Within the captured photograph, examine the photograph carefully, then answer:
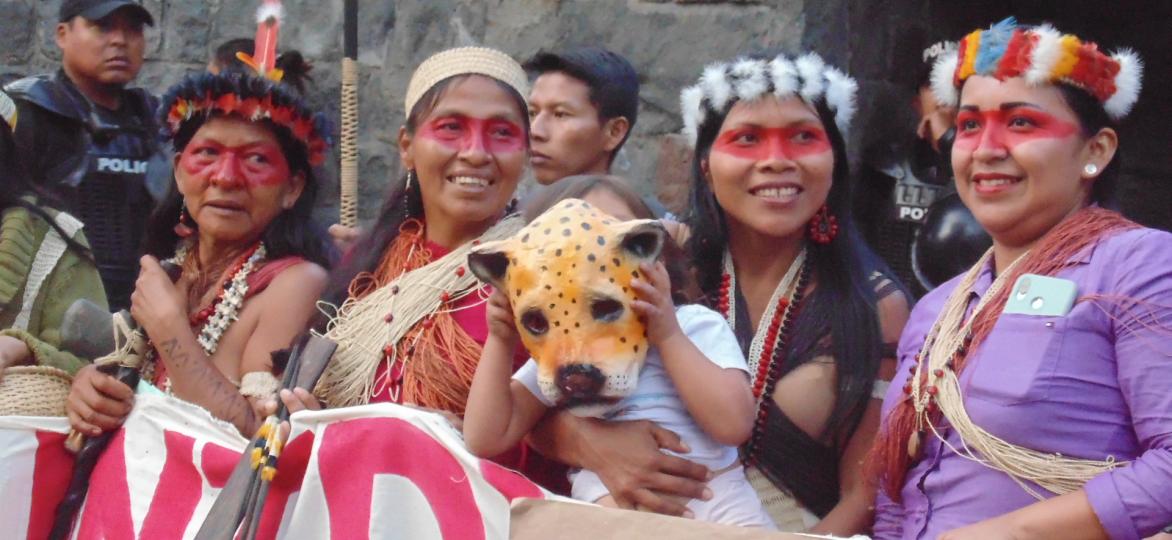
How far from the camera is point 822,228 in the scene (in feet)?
11.3

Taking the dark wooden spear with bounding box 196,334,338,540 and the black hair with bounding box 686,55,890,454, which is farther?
the black hair with bounding box 686,55,890,454

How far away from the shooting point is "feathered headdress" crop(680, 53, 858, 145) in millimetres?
3346

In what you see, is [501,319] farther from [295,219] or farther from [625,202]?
[295,219]

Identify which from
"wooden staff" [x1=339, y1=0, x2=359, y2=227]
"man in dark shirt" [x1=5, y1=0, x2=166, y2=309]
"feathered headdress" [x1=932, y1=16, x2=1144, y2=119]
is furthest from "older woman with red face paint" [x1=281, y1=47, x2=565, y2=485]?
"man in dark shirt" [x1=5, y1=0, x2=166, y2=309]

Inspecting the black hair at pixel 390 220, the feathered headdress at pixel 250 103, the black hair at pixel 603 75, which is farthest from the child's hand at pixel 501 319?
the black hair at pixel 603 75

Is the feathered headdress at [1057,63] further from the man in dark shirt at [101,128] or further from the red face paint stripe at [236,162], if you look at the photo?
the man in dark shirt at [101,128]

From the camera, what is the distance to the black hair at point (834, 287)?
3252 mm

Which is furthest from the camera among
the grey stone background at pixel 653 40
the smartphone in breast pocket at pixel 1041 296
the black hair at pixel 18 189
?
the grey stone background at pixel 653 40

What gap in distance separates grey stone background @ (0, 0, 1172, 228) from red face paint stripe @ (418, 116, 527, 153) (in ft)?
2.66

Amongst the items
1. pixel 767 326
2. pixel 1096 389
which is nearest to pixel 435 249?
pixel 767 326

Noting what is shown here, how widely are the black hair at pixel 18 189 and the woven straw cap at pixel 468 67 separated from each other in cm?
111

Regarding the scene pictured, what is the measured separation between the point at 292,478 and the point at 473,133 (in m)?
0.87

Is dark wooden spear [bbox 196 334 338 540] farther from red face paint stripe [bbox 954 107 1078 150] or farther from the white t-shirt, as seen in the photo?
red face paint stripe [bbox 954 107 1078 150]

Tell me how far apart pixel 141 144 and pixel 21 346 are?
8.13ft
